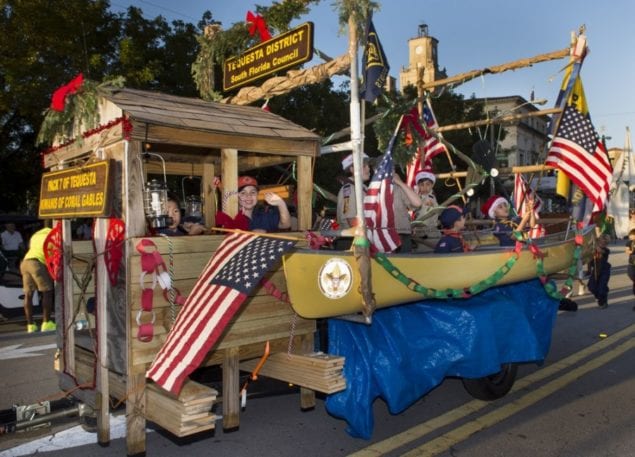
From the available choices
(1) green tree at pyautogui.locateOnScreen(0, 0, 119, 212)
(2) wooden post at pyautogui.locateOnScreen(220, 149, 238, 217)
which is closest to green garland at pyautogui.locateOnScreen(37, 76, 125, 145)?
(2) wooden post at pyautogui.locateOnScreen(220, 149, 238, 217)

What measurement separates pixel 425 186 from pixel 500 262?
227 cm

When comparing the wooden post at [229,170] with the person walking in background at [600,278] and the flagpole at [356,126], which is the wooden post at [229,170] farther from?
the person walking in background at [600,278]

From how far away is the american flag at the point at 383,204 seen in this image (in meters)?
4.89

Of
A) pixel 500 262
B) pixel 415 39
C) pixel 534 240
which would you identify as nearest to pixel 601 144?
pixel 534 240

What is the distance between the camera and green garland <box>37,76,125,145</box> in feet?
13.0

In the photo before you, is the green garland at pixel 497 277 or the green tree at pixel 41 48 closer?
the green garland at pixel 497 277

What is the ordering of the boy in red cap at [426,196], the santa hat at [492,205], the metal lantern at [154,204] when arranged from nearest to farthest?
the metal lantern at [154,204] → the boy in red cap at [426,196] → the santa hat at [492,205]

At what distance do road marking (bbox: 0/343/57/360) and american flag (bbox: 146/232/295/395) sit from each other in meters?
4.98

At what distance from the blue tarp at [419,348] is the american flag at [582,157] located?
9.10 feet

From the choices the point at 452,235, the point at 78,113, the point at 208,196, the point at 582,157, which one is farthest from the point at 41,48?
the point at 582,157

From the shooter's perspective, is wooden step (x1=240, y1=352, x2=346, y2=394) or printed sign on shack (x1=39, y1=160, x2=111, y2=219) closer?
printed sign on shack (x1=39, y1=160, x2=111, y2=219)

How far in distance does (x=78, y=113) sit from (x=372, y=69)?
2215 mm

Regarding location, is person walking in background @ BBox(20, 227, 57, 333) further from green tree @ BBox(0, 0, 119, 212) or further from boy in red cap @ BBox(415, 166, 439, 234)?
green tree @ BBox(0, 0, 119, 212)

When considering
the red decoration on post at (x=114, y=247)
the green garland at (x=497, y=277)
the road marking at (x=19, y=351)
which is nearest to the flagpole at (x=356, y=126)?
the green garland at (x=497, y=277)
